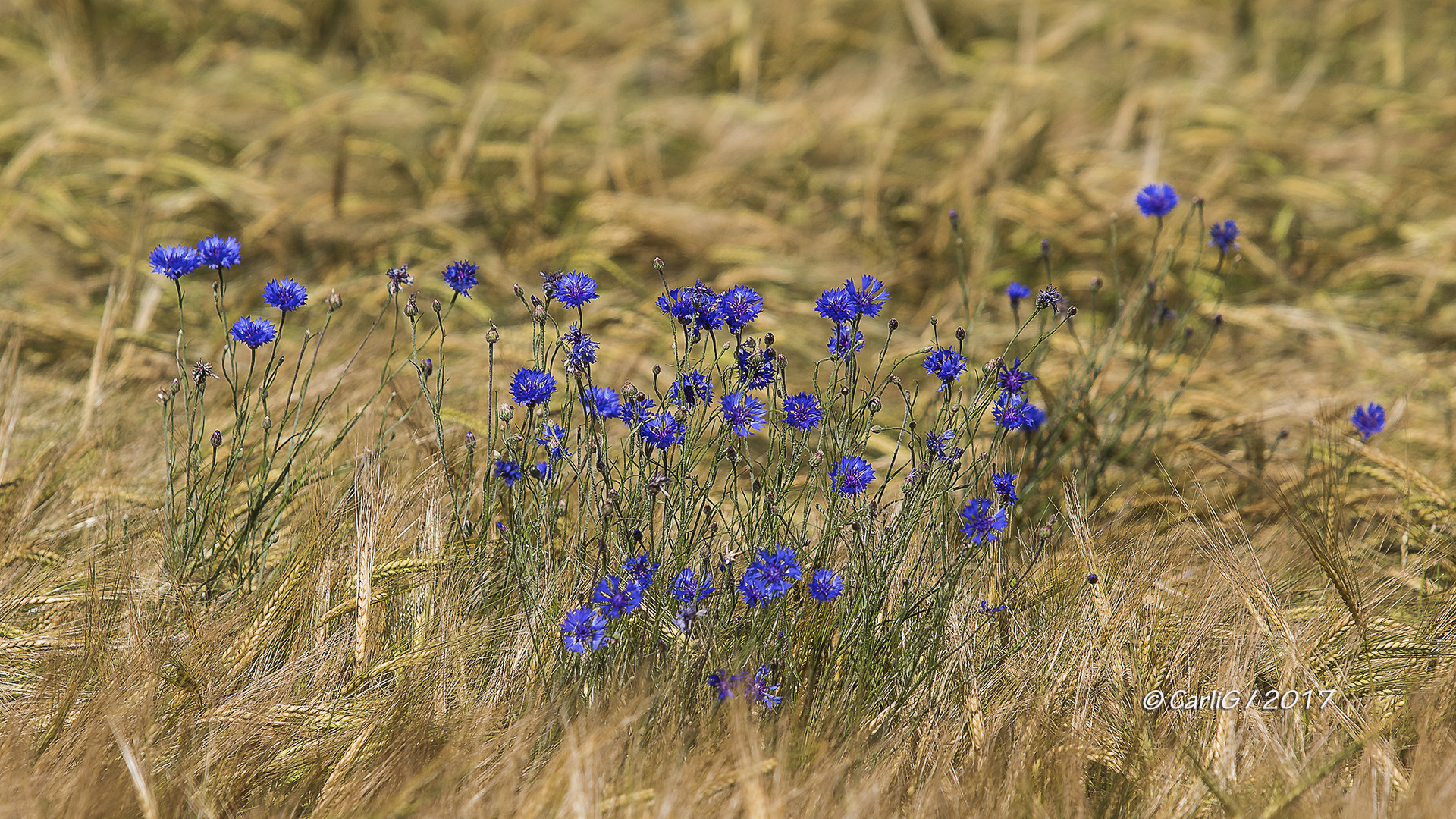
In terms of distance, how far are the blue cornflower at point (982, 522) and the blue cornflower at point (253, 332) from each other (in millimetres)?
1268

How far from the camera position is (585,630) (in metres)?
1.46

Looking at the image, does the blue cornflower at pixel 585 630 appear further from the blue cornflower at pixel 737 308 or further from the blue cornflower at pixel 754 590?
the blue cornflower at pixel 737 308

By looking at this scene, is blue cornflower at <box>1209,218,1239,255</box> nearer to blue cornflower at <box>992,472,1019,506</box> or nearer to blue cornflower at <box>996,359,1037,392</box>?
blue cornflower at <box>996,359,1037,392</box>

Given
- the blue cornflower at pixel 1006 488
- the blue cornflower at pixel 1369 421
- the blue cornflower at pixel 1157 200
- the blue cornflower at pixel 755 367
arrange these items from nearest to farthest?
the blue cornflower at pixel 755 367 → the blue cornflower at pixel 1006 488 → the blue cornflower at pixel 1157 200 → the blue cornflower at pixel 1369 421

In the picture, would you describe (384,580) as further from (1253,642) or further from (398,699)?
(1253,642)

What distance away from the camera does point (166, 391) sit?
69.7 inches

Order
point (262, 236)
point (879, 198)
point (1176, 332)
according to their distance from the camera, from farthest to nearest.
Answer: point (879, 198) → point (262, 236) → point (1176, 332)

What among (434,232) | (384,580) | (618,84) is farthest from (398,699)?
(618,84)

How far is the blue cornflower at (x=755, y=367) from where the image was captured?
5.01 feet

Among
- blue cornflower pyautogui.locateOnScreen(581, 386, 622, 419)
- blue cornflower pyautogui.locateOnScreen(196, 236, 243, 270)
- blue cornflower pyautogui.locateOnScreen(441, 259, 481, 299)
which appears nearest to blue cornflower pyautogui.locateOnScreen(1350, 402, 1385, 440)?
blue cornflower pyautogui.locateOnScreen(581, 386, 622, 419)

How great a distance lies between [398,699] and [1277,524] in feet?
6.22

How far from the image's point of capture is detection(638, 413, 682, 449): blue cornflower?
1549 mm

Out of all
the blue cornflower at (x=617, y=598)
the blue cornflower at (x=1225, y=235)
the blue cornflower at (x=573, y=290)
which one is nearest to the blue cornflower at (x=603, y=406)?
the blue cornflower at (x=573, y=290)

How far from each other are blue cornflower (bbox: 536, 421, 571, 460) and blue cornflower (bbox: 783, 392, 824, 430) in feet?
1.24
